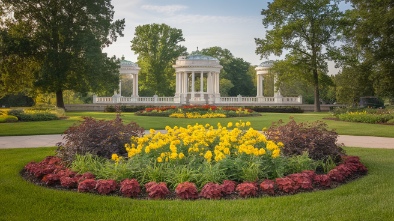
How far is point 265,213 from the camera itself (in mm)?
6094

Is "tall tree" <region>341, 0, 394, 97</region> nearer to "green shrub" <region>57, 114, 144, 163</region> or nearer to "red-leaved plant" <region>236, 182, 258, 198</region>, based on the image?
"green shrub" <region>57, 114, 144, 163</region>

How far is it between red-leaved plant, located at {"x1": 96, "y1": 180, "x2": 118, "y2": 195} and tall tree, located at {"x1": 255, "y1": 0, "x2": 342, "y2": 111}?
41457 mm

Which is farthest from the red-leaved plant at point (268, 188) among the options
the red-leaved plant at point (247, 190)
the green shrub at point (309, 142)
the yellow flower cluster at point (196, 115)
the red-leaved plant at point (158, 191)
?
the yellow flower cluster at point (196, 115)

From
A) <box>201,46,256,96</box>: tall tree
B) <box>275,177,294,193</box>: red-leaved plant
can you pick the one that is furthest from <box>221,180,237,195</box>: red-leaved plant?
<box>201,46,256,96</box>: tall tree

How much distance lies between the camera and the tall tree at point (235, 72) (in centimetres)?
8131

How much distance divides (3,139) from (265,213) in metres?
14.5

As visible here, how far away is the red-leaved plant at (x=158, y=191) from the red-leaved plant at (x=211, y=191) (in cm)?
67

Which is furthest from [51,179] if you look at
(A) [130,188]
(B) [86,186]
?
(A) [130,188]

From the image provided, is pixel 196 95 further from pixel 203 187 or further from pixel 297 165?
pixel 203 187

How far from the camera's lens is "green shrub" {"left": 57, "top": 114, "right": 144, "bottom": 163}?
9.70 meters

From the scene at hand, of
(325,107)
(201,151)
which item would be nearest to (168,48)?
(325,107)

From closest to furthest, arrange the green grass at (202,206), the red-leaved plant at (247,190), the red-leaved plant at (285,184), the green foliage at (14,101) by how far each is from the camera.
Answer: the green grass at (202,206)
the red-leaved plant at (247,190)
the red-leaved plant at (285,184)
the green foliage at (14,101)

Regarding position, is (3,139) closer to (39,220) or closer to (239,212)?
(39,220)

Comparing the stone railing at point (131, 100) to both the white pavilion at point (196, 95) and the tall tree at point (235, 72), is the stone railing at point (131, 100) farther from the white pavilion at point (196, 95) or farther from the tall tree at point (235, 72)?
the tall tree at point (235, 72)
